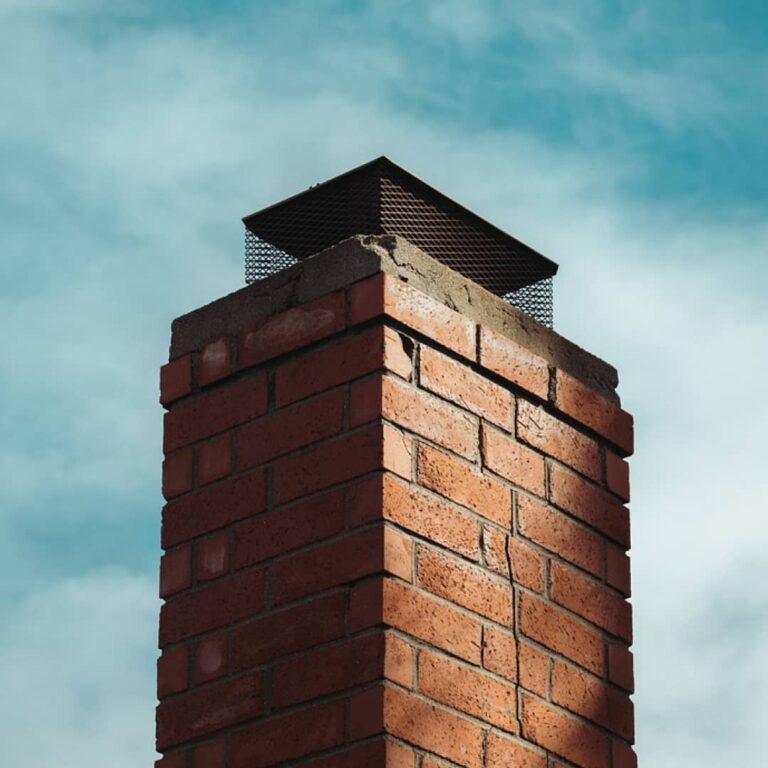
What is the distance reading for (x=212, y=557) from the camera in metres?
3.00

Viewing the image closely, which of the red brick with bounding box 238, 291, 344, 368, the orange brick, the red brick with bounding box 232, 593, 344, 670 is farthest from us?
the red brick with bounding box 238, 291, 344, 368

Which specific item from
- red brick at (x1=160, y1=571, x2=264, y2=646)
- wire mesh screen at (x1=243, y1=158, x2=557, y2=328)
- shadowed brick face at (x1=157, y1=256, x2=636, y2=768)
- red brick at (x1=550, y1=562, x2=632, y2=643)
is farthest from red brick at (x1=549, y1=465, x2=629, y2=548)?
red brick at (x1=160, y1=571, x2=264, y2=646)

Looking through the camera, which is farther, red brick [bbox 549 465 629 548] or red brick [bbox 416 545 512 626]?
red brick [bbox 549 465 629 548]

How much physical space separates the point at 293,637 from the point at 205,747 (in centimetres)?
24

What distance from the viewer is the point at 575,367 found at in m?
3.31

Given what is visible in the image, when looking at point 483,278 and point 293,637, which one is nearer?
point 293,637

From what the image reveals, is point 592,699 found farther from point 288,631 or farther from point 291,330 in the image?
point 291,330

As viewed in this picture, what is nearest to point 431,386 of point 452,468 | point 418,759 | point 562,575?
point 452,468

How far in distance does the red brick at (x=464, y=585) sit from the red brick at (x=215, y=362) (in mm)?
534

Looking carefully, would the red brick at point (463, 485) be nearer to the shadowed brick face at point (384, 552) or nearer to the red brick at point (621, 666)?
the shadowed brick face at point (384, 552)

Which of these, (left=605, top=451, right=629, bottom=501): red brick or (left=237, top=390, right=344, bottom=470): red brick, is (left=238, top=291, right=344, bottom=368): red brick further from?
(left=605, top=451, right=629, bottom=501): red brick

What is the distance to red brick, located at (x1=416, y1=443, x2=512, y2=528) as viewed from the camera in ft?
9.51

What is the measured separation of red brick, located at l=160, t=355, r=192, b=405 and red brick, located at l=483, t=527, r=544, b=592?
2.02ft

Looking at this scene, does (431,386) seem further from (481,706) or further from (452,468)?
(481,706)
